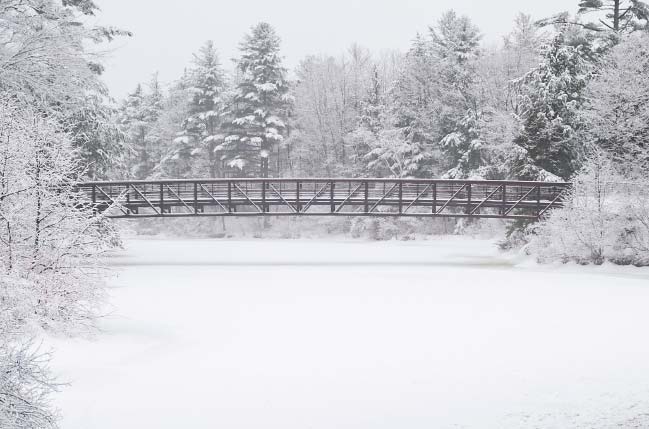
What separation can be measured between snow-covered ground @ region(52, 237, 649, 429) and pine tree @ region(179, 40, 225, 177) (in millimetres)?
33652

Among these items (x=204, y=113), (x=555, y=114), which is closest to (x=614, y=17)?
(x=555, y=114)

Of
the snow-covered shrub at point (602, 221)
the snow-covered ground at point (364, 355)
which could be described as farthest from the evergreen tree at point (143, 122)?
the snow-covered shrub at point (602, 221)

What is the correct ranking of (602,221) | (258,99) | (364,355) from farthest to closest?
(258,99), (602,221), (364,355)

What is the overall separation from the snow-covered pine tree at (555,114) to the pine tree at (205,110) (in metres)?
29.5

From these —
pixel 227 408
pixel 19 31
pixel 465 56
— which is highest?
pixel 465 56

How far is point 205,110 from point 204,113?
4.48 feet

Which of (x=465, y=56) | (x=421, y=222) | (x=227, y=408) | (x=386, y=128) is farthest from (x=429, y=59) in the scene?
(x=227, y=408)

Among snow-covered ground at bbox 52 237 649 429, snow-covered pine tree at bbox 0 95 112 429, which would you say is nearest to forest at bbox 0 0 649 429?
snow-covered pine tree at bbox 0 95 112 429

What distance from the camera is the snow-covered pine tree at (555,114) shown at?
31250 millimetres

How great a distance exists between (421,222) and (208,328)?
3386 cm

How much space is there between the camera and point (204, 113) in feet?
181

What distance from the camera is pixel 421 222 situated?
155ft

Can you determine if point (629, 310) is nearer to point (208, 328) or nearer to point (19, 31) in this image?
point (208, 328)

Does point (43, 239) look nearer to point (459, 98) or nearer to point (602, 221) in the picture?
point (602, 221)
